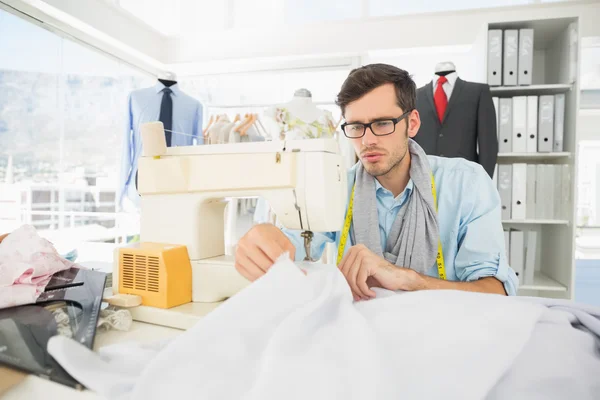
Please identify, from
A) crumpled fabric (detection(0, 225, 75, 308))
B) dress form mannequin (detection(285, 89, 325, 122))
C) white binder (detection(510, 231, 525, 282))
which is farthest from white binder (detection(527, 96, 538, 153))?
crumpled fabric (detection(0, 225, 75, 308))

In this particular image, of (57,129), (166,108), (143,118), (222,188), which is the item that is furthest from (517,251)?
(57,129)

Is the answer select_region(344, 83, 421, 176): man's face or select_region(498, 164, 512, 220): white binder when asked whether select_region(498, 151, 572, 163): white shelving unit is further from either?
select_region(344, 83, 421, 176): man's face

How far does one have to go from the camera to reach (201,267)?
0.95 m

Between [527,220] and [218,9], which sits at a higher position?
[218,9]

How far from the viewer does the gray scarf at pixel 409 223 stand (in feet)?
4.13

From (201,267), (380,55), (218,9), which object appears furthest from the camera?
(218,9)

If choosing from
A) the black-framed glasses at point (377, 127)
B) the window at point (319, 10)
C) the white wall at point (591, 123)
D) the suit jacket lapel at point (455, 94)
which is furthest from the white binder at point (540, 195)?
the white wall at point (591, 123)

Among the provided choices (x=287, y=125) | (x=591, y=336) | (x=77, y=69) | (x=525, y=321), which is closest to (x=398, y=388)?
(x=525, y=321)

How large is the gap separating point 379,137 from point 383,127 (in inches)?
1.5

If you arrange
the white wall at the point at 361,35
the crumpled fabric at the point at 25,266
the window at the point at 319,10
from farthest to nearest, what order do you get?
the window at the point at 319,10
the white wall at the point at 361,35
the crumpled fabric at the point at 25,266

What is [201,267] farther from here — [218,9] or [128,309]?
[218,9]

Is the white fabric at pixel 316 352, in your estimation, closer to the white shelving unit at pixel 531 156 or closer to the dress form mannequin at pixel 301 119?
the dress form mannequin at pixel 301 119

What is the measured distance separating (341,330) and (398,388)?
0.10 metres

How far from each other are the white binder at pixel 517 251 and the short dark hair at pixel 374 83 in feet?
6.33
